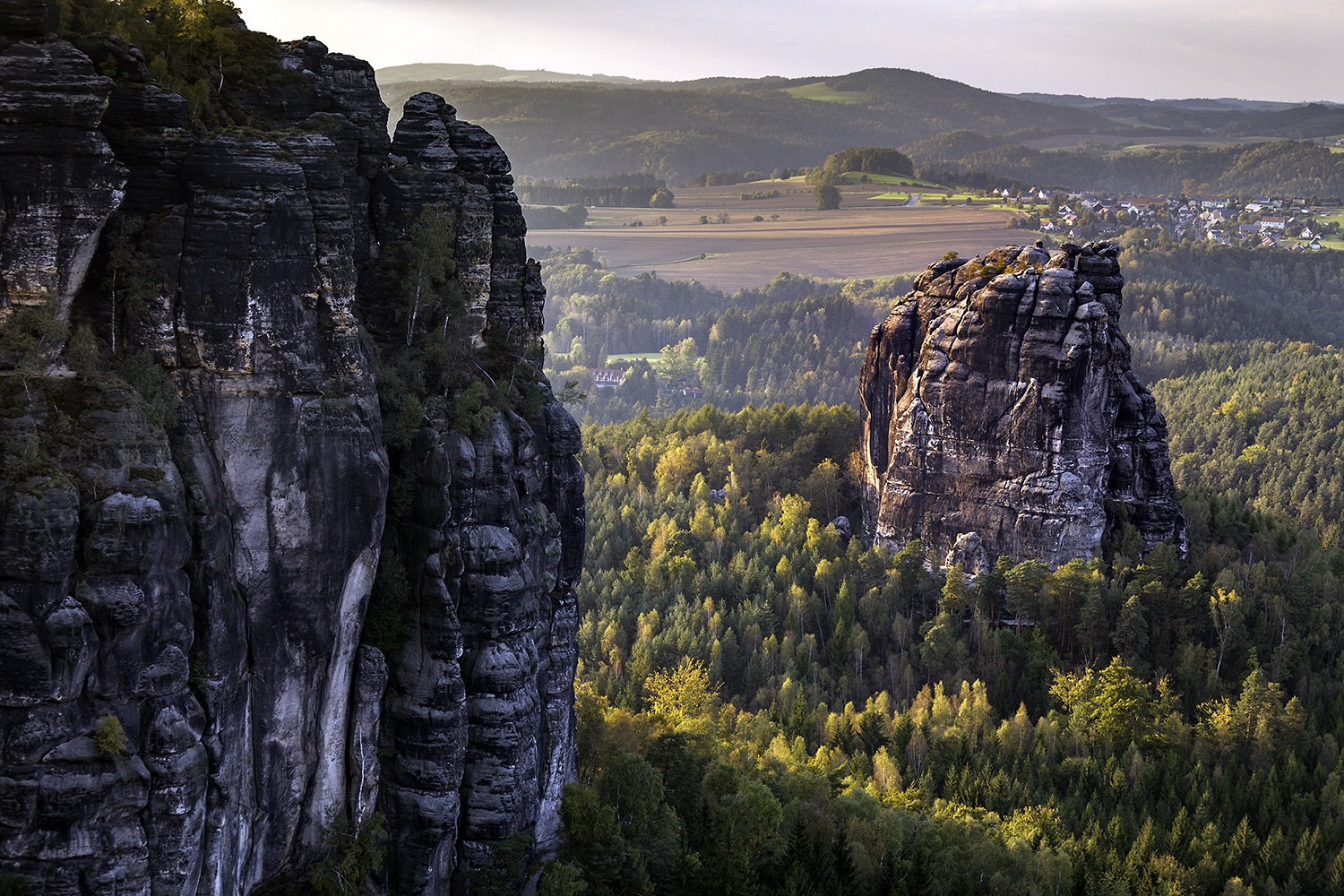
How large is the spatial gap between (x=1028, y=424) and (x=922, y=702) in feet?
83.7

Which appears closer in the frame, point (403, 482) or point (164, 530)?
point (164, 530)

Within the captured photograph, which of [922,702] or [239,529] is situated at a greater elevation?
[239,529]

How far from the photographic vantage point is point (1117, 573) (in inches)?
3617

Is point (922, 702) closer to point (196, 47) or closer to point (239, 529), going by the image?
point (239, 529)

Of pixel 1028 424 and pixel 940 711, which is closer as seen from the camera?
pixel 940 711

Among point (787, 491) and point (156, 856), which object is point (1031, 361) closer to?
point (787, 491)

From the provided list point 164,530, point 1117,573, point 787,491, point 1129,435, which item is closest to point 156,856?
point 164,530

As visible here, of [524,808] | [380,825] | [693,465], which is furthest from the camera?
[693,465]

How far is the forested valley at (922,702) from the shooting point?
190 ft

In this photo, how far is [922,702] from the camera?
3364 inches

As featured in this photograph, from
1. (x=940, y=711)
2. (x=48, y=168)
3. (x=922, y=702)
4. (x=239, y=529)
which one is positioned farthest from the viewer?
(x=922, y=702)

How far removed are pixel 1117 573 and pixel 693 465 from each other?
5235cm

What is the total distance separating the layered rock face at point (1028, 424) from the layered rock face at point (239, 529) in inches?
2295

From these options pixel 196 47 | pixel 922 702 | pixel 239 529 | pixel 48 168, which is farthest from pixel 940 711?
→ pixel 48 168
